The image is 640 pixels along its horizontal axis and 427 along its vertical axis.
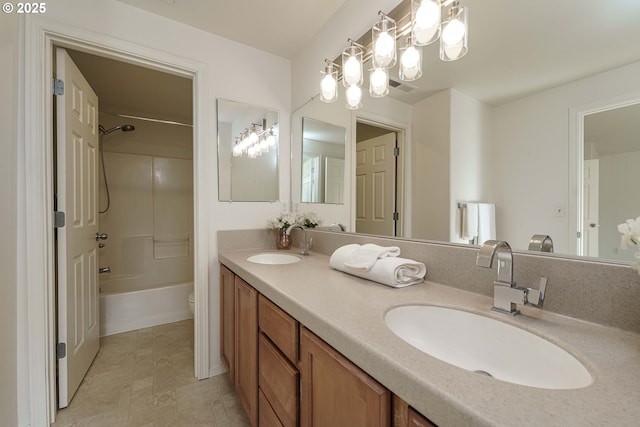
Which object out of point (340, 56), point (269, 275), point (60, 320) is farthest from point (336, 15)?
point (60, 320)

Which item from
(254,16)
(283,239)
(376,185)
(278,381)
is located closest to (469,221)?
(376,185)

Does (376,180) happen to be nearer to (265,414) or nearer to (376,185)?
(376,185)

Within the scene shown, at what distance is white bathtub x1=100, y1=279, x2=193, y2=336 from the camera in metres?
2.28

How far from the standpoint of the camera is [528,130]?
2.70ft

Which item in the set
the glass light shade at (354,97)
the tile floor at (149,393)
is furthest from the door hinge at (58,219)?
the glass light shade at (354,97)

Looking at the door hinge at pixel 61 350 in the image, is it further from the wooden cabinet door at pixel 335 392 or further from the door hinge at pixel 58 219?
the wooden cabinet door at pixel 335 392

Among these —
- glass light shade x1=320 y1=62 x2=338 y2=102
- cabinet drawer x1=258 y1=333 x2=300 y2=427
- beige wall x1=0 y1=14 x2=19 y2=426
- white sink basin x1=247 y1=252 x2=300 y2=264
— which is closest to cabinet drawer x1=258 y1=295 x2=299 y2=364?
cabinet drawer x1=258 y1=333 x2=300 y2=427

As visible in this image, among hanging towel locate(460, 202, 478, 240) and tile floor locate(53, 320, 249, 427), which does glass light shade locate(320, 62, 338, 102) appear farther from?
tile floor locate(53, 320, 249, 427)

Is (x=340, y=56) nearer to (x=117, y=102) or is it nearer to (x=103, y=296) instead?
(x=117, y=102)

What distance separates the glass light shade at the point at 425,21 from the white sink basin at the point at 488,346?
3.38 ft

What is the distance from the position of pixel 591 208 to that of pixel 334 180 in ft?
3.98

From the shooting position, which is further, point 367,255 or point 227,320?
point 227,320

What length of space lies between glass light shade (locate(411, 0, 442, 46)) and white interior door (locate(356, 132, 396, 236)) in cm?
39

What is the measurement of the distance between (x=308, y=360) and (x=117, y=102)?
3257 millimetres
